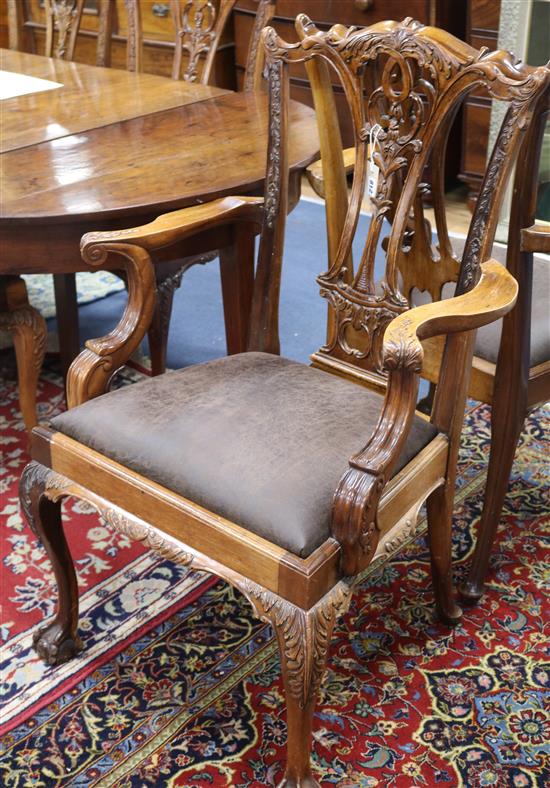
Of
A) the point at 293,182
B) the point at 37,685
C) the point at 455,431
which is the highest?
the point at 293,182

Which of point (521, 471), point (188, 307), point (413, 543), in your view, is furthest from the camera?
point (188, 307)

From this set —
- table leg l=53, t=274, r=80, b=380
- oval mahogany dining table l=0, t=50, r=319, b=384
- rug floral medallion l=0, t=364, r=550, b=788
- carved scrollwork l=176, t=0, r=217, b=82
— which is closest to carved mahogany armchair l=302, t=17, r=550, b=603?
rug floral medallion l=0, t=364, r=550, b=788

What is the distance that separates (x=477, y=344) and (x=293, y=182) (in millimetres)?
553

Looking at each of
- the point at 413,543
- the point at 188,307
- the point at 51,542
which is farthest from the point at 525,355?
the point at 188,307

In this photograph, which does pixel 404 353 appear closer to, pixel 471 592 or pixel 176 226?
pixel 176 226

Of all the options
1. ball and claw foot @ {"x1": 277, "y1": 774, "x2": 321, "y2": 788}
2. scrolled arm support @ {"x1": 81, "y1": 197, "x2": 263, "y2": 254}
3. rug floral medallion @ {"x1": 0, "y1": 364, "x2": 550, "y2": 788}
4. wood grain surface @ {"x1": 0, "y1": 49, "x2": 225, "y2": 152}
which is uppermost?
wood grain surface @ {"x1": 0, "y1": 49, "x2": 225, "y2": 152}

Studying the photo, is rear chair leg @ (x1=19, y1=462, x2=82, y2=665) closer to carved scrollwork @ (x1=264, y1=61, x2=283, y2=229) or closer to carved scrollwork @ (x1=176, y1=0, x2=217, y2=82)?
carved scrollwork @ (x1=264, y1=61, x2=283, y2=229)

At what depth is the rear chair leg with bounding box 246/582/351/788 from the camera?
4.17ft

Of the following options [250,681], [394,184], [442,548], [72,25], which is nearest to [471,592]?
[442,548]

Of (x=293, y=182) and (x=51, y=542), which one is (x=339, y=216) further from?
(x=51, y=542)

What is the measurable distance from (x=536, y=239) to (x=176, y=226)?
0.63m

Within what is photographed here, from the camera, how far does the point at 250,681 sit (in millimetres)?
1676

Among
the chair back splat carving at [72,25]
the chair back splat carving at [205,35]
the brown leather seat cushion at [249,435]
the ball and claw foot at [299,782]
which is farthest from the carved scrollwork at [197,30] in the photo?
the ball and claw foot at [299,782]

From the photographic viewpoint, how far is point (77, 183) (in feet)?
6.27
